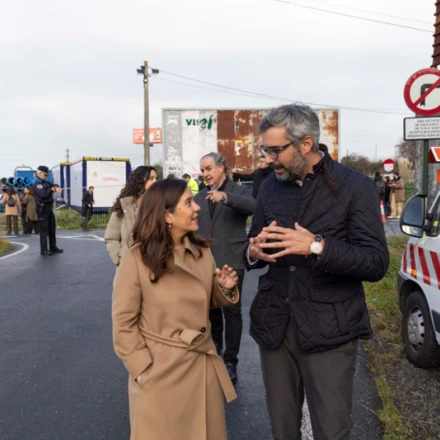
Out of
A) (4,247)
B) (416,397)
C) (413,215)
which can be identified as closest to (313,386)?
(416,397)

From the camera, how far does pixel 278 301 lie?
2.49 meters

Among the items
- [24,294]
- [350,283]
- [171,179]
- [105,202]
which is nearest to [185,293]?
[171,179]

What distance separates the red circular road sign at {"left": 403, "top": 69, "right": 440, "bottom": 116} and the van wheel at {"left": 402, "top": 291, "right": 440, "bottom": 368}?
3.18m

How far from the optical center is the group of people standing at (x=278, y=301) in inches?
92.9

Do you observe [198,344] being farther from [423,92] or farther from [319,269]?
[423,92]

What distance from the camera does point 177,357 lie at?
240 cm

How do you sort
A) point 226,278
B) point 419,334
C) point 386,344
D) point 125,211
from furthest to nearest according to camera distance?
point 386,344 → point 125,211 → point 419,334 → point 226,278

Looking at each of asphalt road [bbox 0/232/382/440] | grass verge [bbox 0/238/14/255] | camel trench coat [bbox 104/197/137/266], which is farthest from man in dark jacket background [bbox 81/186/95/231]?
camel trench coat [bbox 104/197/137/266]

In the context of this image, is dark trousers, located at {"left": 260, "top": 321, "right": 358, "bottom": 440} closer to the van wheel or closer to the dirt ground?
the dirt ground

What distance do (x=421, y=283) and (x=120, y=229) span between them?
2.83 m

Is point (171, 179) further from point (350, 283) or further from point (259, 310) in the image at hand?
point (350, 283)

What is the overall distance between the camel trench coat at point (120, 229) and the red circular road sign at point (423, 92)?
414 centimetres

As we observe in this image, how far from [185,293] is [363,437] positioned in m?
1.81

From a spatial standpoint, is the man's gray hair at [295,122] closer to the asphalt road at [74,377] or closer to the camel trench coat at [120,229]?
the asphalt road at [74,377]
